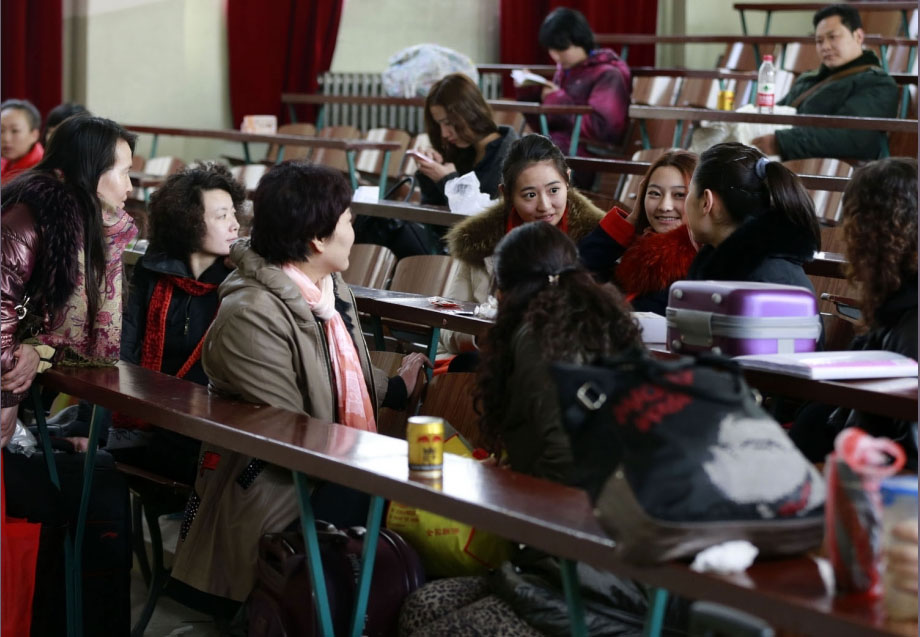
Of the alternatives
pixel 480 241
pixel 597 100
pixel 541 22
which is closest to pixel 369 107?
pixel 541 22

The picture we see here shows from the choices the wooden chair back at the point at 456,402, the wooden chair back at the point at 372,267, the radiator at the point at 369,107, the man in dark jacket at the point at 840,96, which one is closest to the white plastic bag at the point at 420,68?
the radiator at the point at 369,107

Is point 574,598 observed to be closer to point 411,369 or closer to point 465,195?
point 411,369

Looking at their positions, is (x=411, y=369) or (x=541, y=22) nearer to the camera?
(x=411, y=369)

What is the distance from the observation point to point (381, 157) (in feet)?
23.9

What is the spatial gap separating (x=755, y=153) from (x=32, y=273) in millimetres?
1513

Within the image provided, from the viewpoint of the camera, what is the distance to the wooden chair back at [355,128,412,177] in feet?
23.7

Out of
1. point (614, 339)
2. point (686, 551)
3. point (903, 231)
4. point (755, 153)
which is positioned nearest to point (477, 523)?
point (686, 551)

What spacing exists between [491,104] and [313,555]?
4.56m

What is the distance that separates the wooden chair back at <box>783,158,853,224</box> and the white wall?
4.75m

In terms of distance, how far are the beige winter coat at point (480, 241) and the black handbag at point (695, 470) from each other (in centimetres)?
195

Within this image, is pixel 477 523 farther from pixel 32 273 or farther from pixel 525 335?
pixel 32 273

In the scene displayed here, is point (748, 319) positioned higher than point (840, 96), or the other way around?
point (840, 96)

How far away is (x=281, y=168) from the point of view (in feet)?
8.43

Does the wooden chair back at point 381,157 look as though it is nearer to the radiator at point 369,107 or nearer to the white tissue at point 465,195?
the radiator at point 369,107
